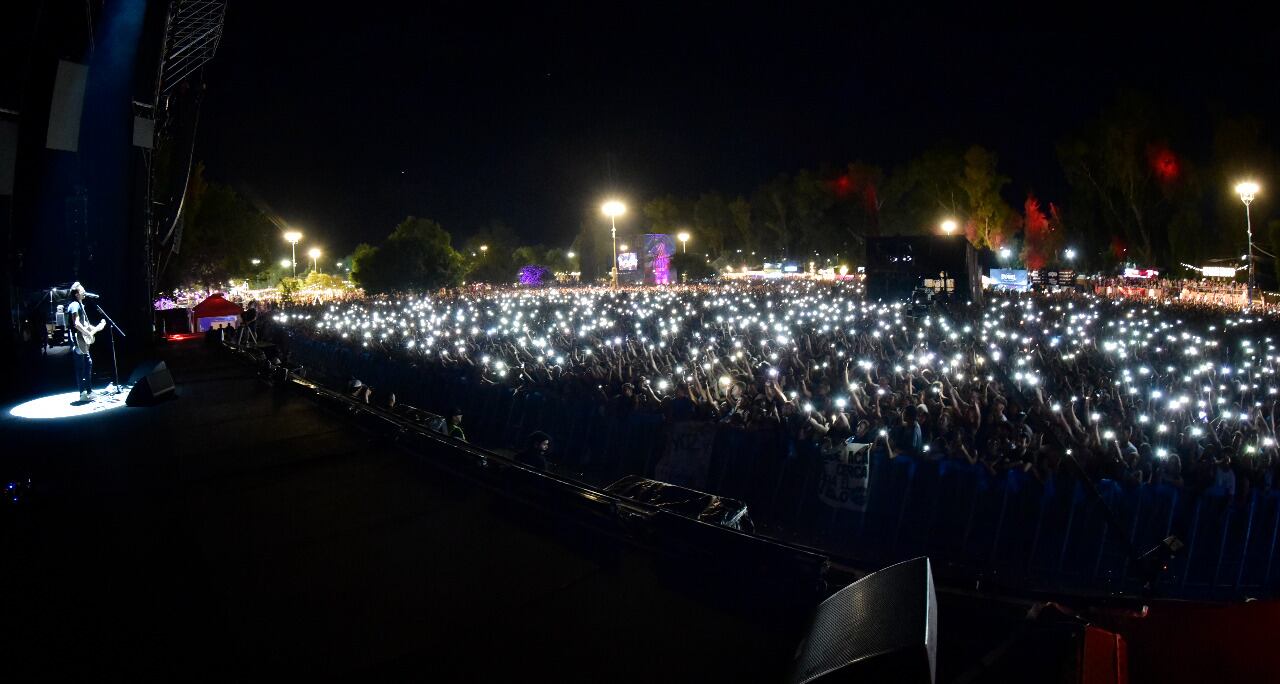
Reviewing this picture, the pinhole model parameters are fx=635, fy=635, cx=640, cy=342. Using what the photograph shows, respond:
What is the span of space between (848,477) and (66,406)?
1157 cm

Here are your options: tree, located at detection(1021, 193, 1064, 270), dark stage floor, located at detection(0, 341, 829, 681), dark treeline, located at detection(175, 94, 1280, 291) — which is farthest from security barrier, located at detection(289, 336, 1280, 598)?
tree, located at detection(1021, 193, 1064, 270)

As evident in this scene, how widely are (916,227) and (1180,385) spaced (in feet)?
201

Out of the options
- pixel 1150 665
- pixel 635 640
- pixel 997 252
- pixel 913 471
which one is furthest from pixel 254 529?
pixel 997 252

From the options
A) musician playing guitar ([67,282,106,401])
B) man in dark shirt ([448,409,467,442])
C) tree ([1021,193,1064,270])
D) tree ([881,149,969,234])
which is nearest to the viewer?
man in dark shirt ([448,409,467,442])

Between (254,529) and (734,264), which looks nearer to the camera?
(254,529)

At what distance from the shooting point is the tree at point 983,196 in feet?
177

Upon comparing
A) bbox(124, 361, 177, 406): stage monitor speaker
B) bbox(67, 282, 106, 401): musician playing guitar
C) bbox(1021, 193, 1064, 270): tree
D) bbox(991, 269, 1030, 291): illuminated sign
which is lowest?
bbox(124, 361, 177, 406): stage monitor speaker

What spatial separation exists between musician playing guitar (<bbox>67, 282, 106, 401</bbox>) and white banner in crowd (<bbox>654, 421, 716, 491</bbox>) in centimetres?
912

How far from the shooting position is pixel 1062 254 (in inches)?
2430

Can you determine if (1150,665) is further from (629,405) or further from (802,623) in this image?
(629,405)

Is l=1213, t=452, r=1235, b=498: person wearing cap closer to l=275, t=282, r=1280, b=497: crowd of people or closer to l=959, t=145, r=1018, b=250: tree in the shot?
l=275, t=282, r=1280, b=497: crowd of people

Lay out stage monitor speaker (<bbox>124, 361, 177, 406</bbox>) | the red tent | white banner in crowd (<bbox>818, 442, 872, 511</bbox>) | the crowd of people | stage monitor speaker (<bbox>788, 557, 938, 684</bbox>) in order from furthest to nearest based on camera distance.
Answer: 1. the red tent
2. stage monitor speaker (<bbox>124, 361, 177, 406</bbox>)
3. white banner in crowd (<bbox>818, 442, 872, 511</bbox>)
4. the crowd of people
5. stage monitor speaker (<bbox>788, 557, 938, 684</bbox>)

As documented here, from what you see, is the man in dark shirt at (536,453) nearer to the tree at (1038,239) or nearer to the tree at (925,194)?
the tree at (925,194)

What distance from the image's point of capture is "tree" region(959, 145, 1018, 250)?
177ft
